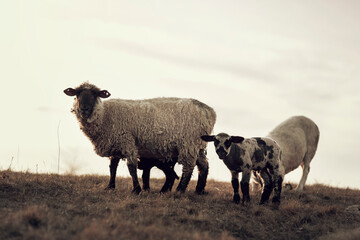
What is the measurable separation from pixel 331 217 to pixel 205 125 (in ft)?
13.6

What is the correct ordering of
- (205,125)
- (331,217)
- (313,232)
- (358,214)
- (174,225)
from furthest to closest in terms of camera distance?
(205,125), (358,214), (331,217), (313,232), (174,225)

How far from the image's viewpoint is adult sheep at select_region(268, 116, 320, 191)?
15242 mm

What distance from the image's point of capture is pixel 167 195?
11391mm

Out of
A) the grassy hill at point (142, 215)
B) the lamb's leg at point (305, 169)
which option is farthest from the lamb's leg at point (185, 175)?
the lamb's leg at point (305, 169)

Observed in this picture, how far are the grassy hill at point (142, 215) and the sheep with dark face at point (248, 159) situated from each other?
1.73ft

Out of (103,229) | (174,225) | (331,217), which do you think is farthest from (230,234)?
(331,217)

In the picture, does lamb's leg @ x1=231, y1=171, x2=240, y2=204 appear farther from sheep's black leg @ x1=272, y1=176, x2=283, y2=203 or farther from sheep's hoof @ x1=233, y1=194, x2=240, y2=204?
sheep's black leg @ x1=272, y1=176, x2=283, y2=203

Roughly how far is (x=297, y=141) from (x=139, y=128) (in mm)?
6326

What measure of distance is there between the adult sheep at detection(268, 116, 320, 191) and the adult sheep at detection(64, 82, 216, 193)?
3.81 m

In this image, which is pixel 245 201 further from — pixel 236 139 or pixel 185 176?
pixel 185 176

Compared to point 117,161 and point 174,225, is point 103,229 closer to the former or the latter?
point 174,225

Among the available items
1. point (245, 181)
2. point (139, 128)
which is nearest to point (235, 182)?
point (245, 181)

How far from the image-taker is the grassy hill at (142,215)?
24.9ft

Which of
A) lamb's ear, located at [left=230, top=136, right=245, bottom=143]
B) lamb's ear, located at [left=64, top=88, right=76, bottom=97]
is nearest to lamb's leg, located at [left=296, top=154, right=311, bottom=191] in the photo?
lamb's ear, located at [left=230, top=136, right=245, bottom=143]
